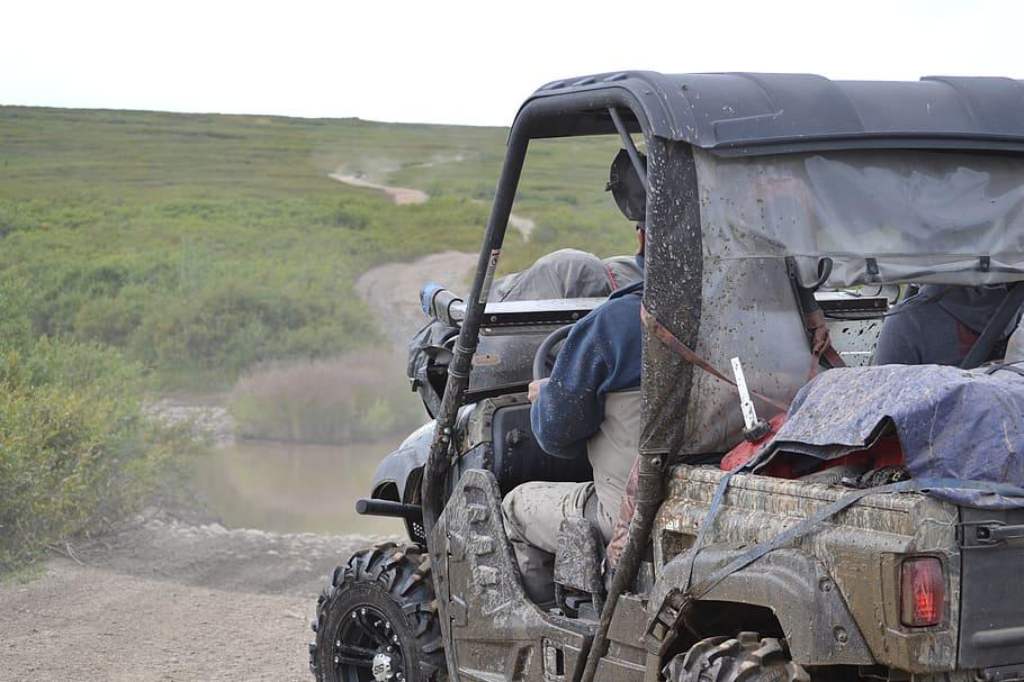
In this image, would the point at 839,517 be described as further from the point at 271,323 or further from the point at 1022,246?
the point at 271,323

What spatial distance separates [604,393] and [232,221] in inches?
728

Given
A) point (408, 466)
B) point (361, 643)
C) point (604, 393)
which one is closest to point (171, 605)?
point (361, 643)

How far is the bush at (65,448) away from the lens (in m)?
10.5

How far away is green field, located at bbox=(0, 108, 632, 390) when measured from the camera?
17.7m

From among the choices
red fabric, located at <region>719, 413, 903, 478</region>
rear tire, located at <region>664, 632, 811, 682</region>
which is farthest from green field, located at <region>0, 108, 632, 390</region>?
rear tire, located at <region>664, 632, 811, 682</region>

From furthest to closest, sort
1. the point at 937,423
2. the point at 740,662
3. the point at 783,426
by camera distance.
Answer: the point at 783,426, the point at 740,662, the point at 937,423

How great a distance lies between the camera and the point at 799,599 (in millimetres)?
3600

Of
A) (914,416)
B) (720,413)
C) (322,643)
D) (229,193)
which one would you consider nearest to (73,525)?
(322,643)

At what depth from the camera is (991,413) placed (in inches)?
141

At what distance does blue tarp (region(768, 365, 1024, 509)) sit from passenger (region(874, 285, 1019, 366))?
709 mm

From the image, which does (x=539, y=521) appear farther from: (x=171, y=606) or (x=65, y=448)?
(x=65, y=448)

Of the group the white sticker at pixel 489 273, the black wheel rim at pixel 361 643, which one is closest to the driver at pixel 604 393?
the white sticker at pixel 489 273

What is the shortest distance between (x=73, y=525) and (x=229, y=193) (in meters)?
12.4

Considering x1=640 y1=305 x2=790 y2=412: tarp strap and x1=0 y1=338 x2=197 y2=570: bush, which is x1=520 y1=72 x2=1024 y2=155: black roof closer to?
x1=640 y1=305 x2=790 y2=412: tarp strap
